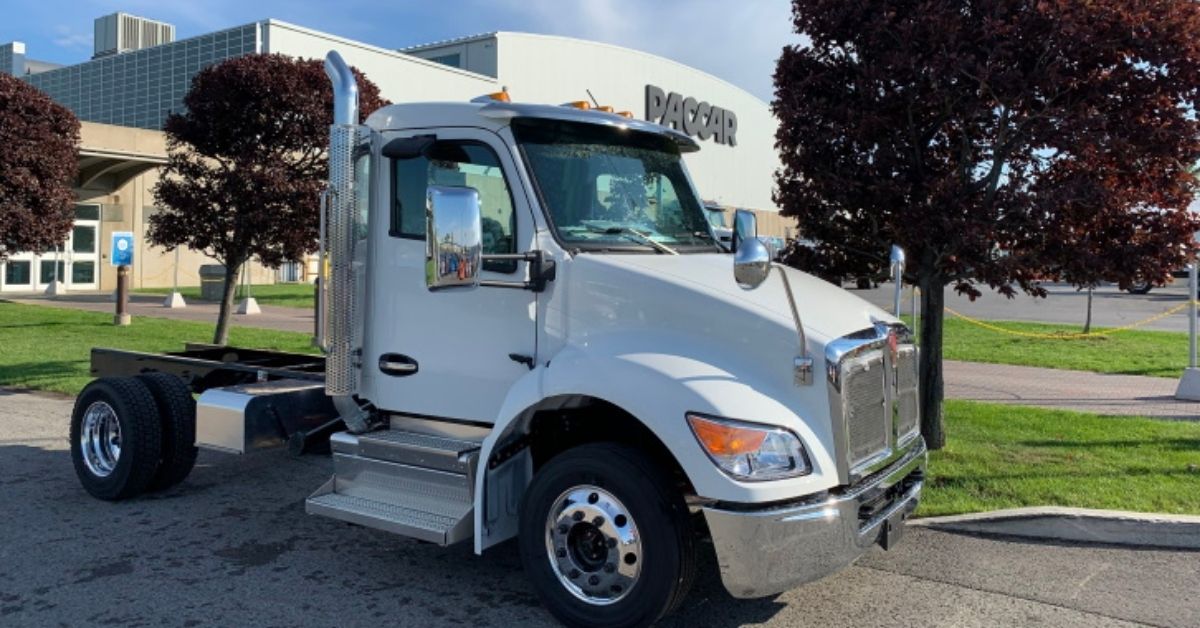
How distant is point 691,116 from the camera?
175 feet

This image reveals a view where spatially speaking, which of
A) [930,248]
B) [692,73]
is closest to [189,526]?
[930,248]

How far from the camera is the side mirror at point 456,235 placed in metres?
4.18

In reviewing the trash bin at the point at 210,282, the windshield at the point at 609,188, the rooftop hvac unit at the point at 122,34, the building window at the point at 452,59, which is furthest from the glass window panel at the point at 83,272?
the windshield at the point at 609,188

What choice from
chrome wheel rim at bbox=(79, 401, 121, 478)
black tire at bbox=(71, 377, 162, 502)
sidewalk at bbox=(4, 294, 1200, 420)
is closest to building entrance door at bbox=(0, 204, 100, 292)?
chrome wheel rim at bbox=(79, 401, 121, 478)

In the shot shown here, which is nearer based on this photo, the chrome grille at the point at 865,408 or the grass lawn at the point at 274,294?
the chrome grille at the point at 865,408

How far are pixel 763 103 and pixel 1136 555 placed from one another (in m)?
60.3

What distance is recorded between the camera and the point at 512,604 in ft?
15.4

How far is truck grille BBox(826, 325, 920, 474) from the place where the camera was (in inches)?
159

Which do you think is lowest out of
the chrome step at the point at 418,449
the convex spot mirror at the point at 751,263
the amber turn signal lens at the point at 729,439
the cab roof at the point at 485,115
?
the chrome step at the point at 418,449

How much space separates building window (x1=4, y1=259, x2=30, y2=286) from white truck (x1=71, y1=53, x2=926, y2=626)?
26937 millimetres

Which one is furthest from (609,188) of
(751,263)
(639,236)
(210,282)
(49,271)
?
(49,271)

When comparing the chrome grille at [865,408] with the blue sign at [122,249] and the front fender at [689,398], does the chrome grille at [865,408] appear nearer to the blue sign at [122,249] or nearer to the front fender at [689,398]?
the front fender at [689,398]

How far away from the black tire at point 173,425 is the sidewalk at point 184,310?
36.0 ft

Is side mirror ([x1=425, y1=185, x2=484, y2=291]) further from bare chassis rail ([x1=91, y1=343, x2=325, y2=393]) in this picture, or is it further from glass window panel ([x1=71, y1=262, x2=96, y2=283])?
glass window panel ([x1=71, y1=262, x2=96, y2=283])
